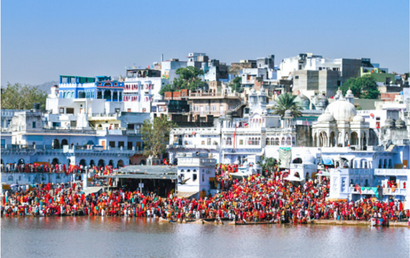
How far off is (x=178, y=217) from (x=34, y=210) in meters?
8.97

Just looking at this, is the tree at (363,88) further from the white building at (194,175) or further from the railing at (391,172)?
the white building at (194,175)

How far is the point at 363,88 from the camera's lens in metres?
99.3

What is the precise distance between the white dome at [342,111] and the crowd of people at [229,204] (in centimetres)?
816

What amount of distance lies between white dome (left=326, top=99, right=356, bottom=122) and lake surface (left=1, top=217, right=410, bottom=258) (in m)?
16.3

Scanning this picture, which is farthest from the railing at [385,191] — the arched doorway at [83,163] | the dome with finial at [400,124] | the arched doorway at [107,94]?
the arched doorway at [107,94]

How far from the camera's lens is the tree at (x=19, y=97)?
3750 inches

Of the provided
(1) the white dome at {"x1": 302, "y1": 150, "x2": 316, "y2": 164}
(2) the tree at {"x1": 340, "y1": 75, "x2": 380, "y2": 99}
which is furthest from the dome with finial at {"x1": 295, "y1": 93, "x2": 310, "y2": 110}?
(1) the white dome at {"x1": 302, "y1": 150, "x2": 316, "y2": 164}

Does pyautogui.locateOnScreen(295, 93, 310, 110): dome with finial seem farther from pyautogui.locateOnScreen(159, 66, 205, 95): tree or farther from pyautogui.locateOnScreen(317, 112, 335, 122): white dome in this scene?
pyautogui.locateOnScreen(159, 66, 205, 95): tree

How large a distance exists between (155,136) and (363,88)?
32132 millimetres

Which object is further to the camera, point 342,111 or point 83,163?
point 83,163

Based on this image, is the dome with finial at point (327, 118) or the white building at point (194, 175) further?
the dome with finial at point (327, 118)

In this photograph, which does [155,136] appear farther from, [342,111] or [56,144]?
[342,111]

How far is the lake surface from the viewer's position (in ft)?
157

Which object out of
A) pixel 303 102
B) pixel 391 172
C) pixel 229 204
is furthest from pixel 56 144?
pixel 391 172
